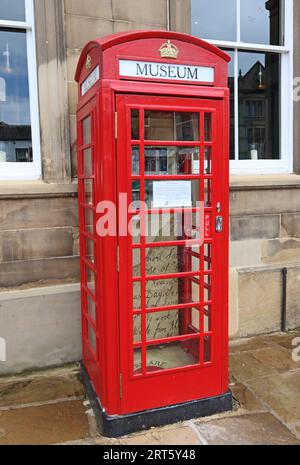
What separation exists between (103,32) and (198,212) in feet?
6.60

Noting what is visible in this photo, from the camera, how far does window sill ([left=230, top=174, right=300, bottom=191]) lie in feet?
14.2

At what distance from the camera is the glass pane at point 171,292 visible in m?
3.06

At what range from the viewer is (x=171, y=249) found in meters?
3.10

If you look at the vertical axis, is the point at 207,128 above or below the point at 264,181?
above

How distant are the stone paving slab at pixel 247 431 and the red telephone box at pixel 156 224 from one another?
140 mm

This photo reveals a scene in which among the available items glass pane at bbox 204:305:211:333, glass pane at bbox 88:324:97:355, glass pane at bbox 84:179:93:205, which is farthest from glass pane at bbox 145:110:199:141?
glass pane at bbox 88:324:97:355

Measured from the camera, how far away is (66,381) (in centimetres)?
360

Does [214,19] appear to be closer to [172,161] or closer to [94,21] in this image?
[94,21]

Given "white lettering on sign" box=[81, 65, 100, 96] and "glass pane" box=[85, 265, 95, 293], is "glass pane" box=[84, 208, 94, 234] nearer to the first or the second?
"glass pane" box=[85, 265, 95, 293]

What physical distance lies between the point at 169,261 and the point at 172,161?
0.74m

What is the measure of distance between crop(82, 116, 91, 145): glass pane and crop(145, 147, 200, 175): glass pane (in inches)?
20.7

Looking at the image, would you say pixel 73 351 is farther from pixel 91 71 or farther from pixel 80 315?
pixel 91 71

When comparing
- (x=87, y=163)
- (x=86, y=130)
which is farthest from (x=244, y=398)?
(x=86, y=130)

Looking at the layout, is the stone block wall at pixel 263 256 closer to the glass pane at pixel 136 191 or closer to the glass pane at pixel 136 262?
the glass pane at pixel 136 262
